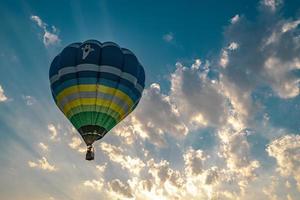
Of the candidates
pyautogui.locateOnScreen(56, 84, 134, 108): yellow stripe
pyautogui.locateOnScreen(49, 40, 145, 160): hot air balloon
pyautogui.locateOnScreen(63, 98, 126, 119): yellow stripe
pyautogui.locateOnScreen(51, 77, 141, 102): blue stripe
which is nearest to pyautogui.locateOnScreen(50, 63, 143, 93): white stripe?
pyautogui.locateOnScreen(49, 40, 145, 160): hot air balloon

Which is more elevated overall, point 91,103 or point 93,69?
point 93,69

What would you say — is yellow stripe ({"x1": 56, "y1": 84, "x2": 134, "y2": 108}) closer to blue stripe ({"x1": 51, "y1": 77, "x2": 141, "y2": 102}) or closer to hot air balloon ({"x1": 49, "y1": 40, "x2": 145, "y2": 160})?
hot air balloon ({"x1": 49, "y1": 40, "x2": 145, "y2": 160})

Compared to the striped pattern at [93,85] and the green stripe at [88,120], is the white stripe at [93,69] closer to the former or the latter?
the striped pattern at [93,85]

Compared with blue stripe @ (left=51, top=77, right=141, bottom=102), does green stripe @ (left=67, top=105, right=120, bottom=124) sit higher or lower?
lower

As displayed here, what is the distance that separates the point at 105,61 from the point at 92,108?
4804 millimetres

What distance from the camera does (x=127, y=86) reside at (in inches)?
1326

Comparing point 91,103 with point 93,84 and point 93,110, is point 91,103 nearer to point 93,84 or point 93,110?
point 93,110

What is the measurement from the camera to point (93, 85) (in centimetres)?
3231

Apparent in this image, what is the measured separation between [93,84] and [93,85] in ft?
0.32

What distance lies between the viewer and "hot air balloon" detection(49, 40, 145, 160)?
32312 millimetres

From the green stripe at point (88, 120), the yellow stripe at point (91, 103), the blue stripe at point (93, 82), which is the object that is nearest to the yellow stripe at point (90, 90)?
the blue stripe at point (93, 82)

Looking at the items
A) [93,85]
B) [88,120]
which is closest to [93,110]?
[88,120]

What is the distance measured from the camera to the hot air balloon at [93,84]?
32.3 meters

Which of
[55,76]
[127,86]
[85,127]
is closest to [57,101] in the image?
[55,76]
